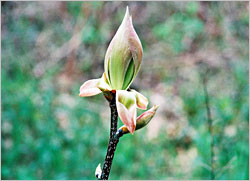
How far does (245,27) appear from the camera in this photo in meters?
2.98

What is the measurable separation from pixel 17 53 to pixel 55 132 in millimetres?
1235

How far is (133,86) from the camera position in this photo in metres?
3.23

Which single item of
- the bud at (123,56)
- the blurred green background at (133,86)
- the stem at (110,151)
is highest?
the bud at (123,56)

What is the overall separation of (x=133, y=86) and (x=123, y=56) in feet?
8.92

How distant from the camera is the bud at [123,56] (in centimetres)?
50

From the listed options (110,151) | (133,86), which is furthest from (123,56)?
(133,86)

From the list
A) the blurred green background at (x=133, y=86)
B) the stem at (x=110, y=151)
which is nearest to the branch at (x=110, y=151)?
the stem at (x=110, y=151)

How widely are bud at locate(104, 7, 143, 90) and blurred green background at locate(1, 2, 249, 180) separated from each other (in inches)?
40.3

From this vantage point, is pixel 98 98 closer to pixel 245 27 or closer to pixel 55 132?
pixel 55 132

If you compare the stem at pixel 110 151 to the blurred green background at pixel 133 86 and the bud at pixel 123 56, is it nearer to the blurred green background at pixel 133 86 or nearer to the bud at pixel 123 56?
the bud at pixel 123 56

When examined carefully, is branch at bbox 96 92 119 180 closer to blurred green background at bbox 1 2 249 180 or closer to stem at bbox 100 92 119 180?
stem at bbox 100 92 119 180

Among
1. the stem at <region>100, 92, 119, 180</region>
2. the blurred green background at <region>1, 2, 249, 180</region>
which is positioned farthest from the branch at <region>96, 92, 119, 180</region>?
the blurred green background at <region>1, 2, 249, 180</region>

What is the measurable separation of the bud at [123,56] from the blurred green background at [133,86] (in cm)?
102

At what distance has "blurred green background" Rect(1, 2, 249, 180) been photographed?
1802 millimetres
